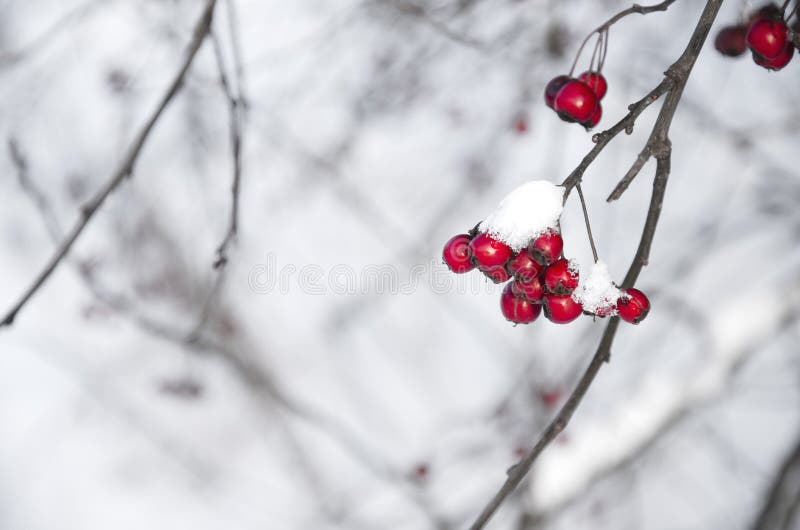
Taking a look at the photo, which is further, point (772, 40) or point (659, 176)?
point (772, 40)

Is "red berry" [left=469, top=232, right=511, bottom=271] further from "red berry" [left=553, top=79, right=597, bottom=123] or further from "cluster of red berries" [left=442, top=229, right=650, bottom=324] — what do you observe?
"red berry" [left=553, top=79, right=597, bottom=123]

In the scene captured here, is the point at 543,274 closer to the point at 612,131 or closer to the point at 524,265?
the point at 524,265

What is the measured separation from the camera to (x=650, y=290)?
7.77ft

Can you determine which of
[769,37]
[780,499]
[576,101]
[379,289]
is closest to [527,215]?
[576,101]

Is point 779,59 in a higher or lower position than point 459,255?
higher

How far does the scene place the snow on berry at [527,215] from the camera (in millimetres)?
600

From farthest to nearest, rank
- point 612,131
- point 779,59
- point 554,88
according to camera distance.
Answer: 1. point 554,88
2. point 779,59
3. point 612,131

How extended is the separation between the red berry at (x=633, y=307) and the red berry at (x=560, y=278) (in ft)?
0.19

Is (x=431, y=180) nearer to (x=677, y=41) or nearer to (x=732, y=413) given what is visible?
(x=677, y=41)

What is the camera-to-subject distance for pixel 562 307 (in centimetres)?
66

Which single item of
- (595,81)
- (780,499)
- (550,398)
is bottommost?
(780,499)

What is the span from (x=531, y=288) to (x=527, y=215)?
108 millimetres

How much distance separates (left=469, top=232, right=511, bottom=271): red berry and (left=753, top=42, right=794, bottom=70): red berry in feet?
1.57

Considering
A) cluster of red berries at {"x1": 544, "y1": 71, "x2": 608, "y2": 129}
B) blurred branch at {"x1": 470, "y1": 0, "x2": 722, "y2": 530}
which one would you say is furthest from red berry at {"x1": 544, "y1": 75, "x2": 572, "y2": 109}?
blurred branch at {"x1": 470, "y1": 0, "x2": 722, "y2": 530}
